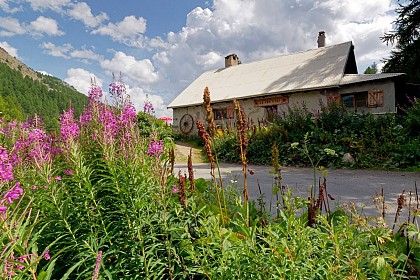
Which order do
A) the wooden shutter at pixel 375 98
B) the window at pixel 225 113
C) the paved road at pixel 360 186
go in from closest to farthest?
the paved road at pixel 360 186
the wooden shutter at pixel 375 98
the window at pixel 225 113

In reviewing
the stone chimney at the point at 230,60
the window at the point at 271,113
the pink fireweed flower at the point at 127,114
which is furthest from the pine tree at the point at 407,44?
the pink fireweed flower at the point at 127,114

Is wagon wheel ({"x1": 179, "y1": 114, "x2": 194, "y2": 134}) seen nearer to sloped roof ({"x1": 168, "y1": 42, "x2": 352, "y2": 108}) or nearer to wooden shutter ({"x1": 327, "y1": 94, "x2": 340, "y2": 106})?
sloped roof ({"x1": 168, "y1": 42, "x2": 352, "y2": 108})

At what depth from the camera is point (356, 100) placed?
16.5 metres

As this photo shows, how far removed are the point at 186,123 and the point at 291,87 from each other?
927 cm

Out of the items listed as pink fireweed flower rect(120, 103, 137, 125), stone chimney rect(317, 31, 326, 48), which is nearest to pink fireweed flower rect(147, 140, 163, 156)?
pink fireweed flower rect(120, 103, 137, 125)

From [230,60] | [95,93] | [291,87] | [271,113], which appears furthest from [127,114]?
[230,60]

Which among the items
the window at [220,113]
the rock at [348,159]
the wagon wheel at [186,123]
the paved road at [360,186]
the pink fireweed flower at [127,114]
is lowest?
the paved road at [360,186]

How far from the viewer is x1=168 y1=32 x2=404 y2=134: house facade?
1575cm

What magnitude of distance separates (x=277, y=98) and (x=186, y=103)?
775 centimetres

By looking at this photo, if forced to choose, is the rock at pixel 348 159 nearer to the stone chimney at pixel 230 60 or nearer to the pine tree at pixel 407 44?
the pine tree at pixel 407 44

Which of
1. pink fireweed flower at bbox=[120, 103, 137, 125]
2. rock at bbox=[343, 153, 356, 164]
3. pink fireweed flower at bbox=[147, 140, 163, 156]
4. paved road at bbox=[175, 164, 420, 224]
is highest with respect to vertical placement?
pink fireweed flower at bbox=[120, 103, 137, 125]

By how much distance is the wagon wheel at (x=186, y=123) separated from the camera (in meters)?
22.8

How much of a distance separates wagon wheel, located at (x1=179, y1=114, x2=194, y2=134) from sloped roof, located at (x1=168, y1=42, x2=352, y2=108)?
3.69ft

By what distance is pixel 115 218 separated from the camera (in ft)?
6.98
